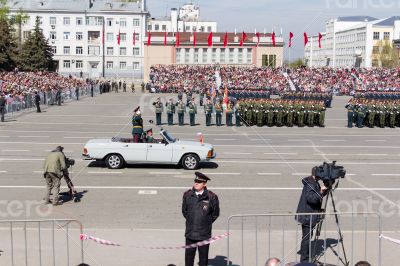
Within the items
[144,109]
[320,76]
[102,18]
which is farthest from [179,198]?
[102,18]

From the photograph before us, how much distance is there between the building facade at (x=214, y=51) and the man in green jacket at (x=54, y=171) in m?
72.2

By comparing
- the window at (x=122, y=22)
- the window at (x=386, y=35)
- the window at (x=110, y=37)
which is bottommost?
the window at (x=110, y=37)

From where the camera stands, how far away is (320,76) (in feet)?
228

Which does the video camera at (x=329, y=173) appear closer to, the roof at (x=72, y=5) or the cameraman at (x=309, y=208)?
the cameraman at (x=309, y=208)

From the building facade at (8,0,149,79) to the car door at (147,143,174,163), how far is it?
280ft

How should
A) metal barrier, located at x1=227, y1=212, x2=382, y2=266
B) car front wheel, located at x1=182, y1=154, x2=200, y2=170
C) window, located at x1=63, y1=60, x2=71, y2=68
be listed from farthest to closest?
window, located at x1=63, y1=60, x2=71, y2=68
car front wheel, located at x1=182, y1=154, x2=200, y2=170
metal barrier, located at x1=227, y1=212, x2=382, y2=266

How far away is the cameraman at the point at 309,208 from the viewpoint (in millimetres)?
9031

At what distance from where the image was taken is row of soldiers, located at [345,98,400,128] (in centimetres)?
3109

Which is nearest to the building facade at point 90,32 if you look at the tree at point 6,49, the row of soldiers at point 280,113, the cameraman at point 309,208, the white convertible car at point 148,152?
the tree at point 6,49

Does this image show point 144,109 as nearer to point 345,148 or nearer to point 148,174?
point 345,148

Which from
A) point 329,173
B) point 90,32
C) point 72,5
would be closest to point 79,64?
point 90,32

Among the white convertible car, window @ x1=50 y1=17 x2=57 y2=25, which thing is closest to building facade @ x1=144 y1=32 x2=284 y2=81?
window @ x1=50 y1=17 x2=57 y2=25

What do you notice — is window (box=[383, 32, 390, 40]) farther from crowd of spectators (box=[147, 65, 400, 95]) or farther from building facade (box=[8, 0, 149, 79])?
crowd of spectators (box=[147, 65, 400, 95])

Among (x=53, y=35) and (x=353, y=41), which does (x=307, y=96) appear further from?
(x=353, y=41)
